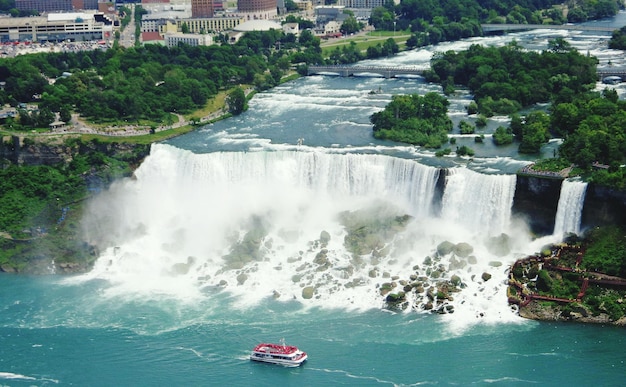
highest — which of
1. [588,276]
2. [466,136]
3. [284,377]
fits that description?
[466,136]

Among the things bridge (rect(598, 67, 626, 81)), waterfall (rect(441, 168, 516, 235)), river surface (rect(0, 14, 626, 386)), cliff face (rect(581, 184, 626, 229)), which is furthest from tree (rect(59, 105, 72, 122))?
bridge (rect(598, 67, 626, 81))

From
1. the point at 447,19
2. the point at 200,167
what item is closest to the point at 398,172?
the point at 200,167

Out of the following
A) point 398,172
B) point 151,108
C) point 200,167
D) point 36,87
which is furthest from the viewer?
point 36,87

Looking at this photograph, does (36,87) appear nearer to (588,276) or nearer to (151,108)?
(151,108)

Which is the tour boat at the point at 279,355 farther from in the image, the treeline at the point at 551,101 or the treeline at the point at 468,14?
the treeline at the point at 468,14

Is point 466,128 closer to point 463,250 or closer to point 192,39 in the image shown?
point 463,250

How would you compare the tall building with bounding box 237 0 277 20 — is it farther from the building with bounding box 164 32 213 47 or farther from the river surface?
the river surface

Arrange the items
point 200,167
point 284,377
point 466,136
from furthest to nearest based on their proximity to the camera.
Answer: point 466,136
point 200,167
point 284,377

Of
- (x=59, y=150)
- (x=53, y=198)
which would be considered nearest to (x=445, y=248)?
(x=53, y=198)
